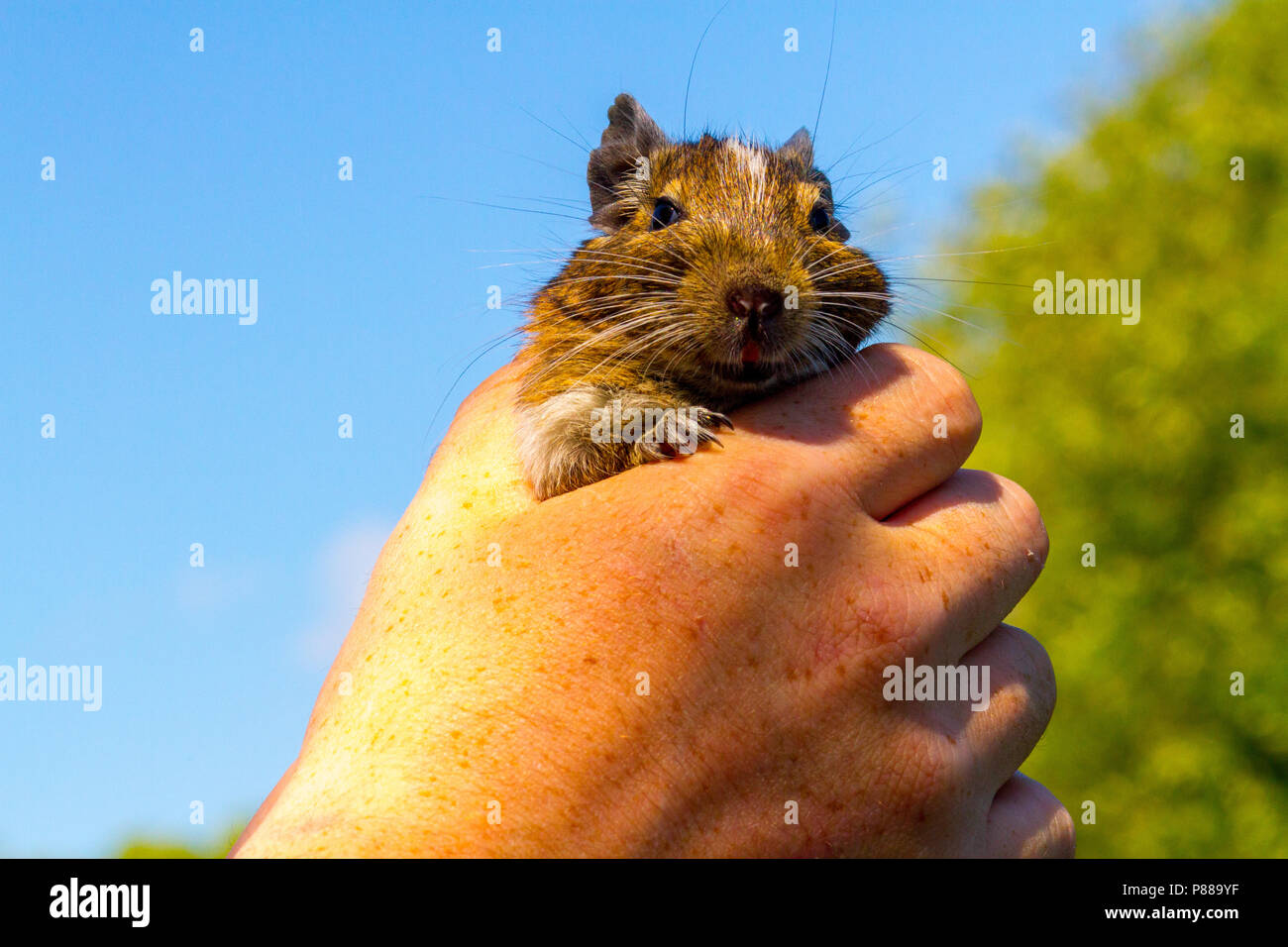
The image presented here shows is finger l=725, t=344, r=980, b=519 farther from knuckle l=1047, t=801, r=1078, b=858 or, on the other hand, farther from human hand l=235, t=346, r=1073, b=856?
knuckle l=1047, t=801, r=1078, b=858

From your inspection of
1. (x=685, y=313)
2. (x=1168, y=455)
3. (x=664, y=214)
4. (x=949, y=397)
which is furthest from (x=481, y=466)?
(x=1168, y=455)

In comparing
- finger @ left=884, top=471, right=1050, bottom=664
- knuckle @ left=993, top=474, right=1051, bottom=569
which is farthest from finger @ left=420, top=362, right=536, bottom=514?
knuckle @ left=993, top=474, right=1051, bottom=569

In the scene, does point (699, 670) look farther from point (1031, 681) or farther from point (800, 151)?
point (800, 151)

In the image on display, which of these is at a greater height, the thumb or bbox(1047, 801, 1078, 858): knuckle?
the thumb

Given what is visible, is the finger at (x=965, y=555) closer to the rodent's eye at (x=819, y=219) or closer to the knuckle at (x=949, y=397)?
the knuckle at (x=949, y=397)

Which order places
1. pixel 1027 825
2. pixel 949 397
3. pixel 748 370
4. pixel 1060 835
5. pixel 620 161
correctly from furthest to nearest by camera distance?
pixel 620 161 → pixel 748 370 → pixel 949 397 → pixel 1060 835 → pixel 1027 825

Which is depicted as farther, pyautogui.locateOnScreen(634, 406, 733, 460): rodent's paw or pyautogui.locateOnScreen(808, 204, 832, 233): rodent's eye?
pyautogui.locateOnScreen(808, 204, 832, 233): rodent's eye
